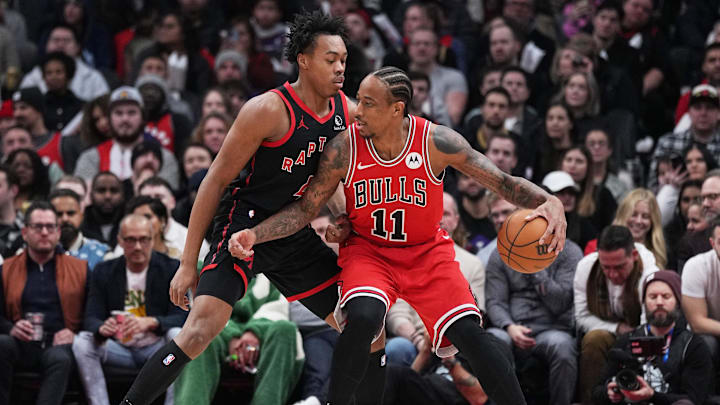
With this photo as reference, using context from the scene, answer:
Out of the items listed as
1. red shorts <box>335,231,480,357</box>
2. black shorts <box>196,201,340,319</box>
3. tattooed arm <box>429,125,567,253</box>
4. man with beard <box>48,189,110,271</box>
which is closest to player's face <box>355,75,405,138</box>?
tattooed arm <box>429,125,567,253</box>

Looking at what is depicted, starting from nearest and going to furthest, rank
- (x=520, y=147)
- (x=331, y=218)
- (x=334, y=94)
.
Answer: (x=334, y=94)
(x=331, y=218)
(x=520, y=147)

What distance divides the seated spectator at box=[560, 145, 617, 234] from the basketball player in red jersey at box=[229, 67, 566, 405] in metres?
3.41

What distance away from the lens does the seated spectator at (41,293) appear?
713 centimetres

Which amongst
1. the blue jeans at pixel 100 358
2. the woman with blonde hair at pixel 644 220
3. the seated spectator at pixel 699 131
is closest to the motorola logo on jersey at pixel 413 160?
the blue jeans at pixel 100 358

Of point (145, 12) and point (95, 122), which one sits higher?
point (145, 12)

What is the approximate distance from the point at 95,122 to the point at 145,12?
2556 mm

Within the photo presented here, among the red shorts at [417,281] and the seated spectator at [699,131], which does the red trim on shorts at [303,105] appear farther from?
the seated spectator at [699,131]

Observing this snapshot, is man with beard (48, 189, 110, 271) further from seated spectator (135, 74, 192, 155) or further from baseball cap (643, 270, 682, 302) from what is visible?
baseball cap (643, 270, 682, 302)

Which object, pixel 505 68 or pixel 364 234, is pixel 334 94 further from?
pixel 505 68

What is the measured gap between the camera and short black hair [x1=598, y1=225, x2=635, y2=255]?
7.04 m

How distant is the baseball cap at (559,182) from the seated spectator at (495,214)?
0.44 meters

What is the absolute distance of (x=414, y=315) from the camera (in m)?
7.59

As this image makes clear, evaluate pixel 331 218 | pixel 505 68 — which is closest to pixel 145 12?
pixel 505 68

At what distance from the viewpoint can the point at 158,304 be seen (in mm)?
7367
